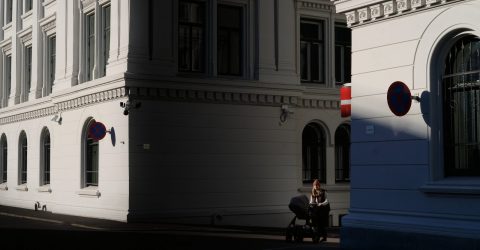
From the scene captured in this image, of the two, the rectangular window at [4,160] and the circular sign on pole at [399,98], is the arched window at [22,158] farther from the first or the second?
the circular sign on pole at [399,98]

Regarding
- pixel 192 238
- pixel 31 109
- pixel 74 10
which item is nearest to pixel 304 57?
pixel 74 10

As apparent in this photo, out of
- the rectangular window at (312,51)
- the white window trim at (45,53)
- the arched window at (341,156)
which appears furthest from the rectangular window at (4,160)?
the arched window at (341,156)

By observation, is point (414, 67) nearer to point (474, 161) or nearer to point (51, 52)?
point (474, 161)

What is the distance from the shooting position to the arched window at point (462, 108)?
42.2ft

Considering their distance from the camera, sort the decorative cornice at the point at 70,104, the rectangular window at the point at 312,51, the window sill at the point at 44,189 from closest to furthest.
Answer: the decorative cornice at the point at 70,104
the rectangular window at the point at 312,51
the window sill at the point at 44,189

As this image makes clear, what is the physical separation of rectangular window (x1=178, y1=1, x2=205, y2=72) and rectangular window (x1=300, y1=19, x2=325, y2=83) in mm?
4387

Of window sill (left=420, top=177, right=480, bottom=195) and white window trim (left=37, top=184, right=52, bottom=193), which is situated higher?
window sill (left=420, top=177, right=480, bottom=195)

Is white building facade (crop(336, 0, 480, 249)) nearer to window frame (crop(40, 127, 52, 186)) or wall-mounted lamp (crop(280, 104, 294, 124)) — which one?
wall-mounted lamp (crop(280, 104, 294, 124))

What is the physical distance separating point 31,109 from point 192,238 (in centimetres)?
1680

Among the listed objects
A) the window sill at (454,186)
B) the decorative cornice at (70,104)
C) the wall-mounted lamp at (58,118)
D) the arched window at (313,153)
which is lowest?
the window sill at (454,186)

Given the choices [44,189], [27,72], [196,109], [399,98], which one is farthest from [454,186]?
[27,72]

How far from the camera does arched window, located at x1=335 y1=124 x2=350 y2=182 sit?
28.6m

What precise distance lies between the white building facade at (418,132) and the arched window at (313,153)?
1332 cm

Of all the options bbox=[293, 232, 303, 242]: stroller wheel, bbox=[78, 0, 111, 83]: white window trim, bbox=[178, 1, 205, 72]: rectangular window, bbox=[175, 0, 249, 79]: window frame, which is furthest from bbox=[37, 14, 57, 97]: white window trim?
bbox=[293, 232, 303, 242]: stroller wheel
